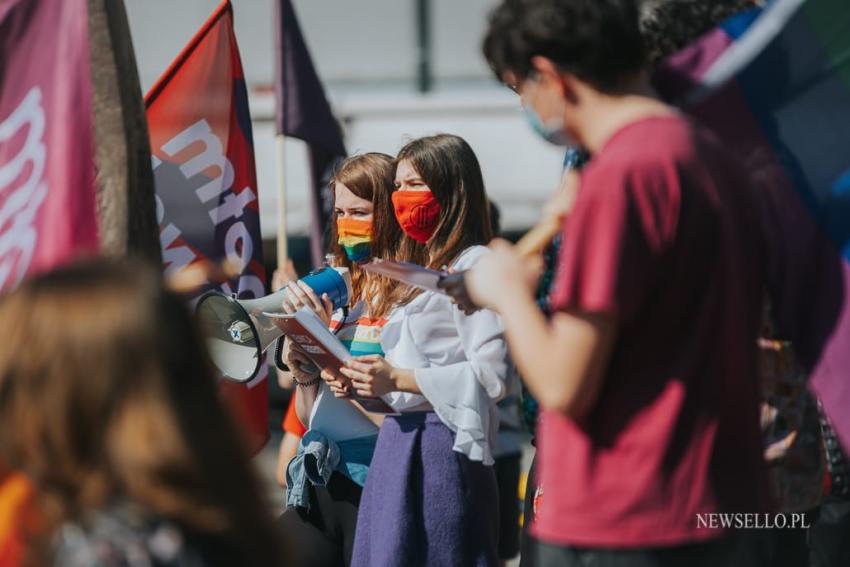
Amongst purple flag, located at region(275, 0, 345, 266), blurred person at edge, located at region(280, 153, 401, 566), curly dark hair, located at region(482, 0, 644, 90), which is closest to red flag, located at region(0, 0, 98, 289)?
curly dark hair, located at region(482, 0, 644, 90)

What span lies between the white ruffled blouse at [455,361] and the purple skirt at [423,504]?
80 millimetres

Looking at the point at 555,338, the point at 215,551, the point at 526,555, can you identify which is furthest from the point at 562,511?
the point at 526,555

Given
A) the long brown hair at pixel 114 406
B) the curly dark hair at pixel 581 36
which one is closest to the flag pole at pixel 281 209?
the curly dark hair at pixel 581 36

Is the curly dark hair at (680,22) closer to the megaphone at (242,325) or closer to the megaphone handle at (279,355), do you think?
the megaphone at (242,325)

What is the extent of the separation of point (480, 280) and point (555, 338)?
198 millimetres

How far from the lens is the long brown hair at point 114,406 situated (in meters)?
1.73

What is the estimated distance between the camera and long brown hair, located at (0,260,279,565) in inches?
68.1

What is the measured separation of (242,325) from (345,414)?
1.39ft

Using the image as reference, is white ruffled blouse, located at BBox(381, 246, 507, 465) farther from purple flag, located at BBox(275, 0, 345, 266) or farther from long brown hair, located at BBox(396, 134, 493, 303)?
purple flag, located at BBox(275, 0, 345, 266)

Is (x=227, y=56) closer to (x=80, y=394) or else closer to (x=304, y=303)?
(x=304, y=303)

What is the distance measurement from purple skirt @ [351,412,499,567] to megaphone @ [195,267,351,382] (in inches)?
15.8

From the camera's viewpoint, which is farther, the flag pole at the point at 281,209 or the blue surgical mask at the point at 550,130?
the flag pole at the point at 281,209

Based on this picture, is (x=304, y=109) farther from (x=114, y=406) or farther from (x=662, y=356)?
(x=114, y=406)

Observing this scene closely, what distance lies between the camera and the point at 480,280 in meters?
2.23
